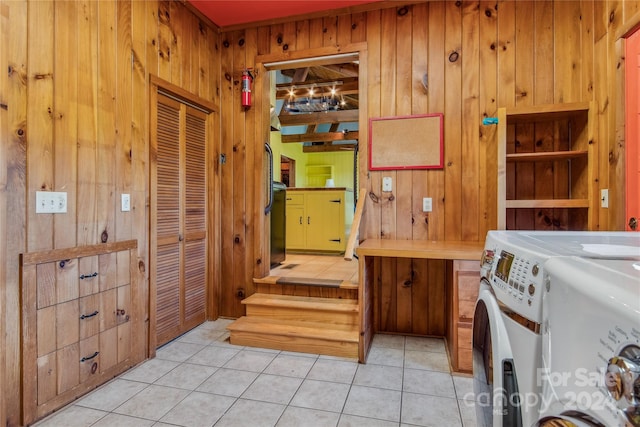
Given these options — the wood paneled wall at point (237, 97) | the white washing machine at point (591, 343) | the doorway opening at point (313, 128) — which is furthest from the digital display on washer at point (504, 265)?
the doorway opening at point (313, 128)

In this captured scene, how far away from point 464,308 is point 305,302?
1237mm

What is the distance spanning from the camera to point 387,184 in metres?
2.88

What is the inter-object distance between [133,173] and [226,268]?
4.35 feet

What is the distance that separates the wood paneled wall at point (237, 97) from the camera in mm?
1675

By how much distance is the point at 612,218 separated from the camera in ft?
6.97

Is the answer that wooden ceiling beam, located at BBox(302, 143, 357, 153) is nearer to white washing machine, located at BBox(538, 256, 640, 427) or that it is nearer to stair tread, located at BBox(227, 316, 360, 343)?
stair tread, located at BBox(227, 316, 360, 343)

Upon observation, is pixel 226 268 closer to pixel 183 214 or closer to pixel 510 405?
pixel 183 214

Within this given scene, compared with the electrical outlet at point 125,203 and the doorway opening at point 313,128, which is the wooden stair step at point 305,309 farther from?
the electrical outlet at point 125,203

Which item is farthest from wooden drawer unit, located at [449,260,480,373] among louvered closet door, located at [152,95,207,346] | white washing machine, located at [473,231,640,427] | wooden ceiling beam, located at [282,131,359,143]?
wooden ceiling beam, located at [282,131,359,143]

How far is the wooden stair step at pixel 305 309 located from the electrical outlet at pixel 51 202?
1.53 metres

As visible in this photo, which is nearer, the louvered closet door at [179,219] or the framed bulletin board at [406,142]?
the louvered closet door at [179,219]

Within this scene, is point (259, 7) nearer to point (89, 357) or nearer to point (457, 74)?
point (457, 74)

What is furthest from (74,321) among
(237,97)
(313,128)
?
(313,128)

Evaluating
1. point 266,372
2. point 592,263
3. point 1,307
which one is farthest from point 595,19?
point 1,307
